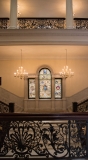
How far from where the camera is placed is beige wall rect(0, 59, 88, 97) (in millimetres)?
12367

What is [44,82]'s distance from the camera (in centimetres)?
1261

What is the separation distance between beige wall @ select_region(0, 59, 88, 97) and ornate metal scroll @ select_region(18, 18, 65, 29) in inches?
158

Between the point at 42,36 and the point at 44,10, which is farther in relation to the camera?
the point at 44,10

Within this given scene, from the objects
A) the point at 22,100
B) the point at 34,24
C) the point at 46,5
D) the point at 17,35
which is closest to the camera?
the point at 17,35

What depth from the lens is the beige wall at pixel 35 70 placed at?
12367 millimetres

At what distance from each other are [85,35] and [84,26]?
1203 mm

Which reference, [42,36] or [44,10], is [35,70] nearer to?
[44,10]

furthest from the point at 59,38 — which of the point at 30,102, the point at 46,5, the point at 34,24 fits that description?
the point at 30,102

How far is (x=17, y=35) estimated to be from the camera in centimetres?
763

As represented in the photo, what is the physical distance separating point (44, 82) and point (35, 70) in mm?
1047

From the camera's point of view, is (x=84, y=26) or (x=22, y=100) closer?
(x=84, y=26)

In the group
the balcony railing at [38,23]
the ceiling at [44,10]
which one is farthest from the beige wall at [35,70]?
the balcony railing at [38,23]

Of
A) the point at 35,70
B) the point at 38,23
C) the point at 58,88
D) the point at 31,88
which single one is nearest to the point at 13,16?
the point at 38,23

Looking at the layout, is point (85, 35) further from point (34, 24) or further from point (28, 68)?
point (28, 68)
